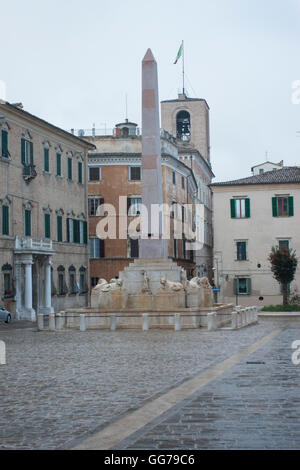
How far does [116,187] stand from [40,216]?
597 inches

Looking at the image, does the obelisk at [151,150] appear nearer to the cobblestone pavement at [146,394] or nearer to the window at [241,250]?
the cobblestone pavement at [146,394]

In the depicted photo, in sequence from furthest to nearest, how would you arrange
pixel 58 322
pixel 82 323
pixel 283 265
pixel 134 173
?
pixel 134 173, pixel 283 265, pixel 58 322, pixel 82 323

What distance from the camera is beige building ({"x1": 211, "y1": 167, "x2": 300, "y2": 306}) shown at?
5681 cm

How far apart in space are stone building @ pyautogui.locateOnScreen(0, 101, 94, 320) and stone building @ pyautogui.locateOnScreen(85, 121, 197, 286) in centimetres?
657

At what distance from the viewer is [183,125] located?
83562 millimetres

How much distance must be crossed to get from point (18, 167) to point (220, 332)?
20.1 metres

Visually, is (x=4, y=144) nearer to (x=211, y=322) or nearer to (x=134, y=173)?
(x=211, y=322)

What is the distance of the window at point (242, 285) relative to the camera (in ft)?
187

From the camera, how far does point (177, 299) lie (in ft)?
97.9

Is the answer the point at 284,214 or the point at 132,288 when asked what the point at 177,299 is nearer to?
the point at 132,288

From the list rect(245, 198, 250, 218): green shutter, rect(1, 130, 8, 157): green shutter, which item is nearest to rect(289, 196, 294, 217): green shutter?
rect(245, 198, 250, 218): green shutter

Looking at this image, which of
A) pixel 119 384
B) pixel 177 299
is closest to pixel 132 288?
pixel 177 299

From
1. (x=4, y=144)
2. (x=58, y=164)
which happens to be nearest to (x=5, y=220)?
(x=4, y=144)

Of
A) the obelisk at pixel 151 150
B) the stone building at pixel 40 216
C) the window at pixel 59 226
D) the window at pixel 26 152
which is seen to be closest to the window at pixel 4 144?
the stone building at pixel 40 216
